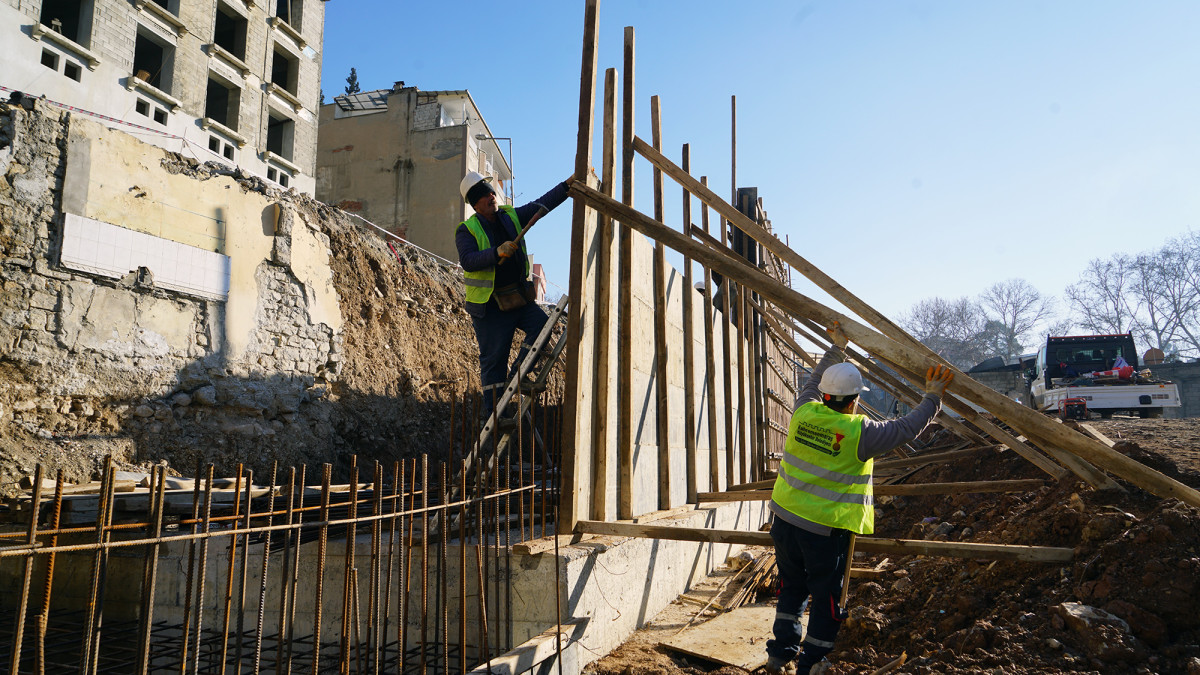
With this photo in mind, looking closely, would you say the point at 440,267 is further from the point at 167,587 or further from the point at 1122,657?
the point at 1122,657

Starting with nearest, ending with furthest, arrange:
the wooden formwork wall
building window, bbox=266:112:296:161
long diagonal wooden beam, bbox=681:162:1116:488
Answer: long diagonal wooden beam, bbox=681:162:1116:488 → the wooden formwork wall → building window, bbox=266:112:296:161

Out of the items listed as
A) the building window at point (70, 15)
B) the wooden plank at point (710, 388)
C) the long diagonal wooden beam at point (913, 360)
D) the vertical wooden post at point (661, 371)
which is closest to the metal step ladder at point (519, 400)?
the long diagonal wooden beam at point (913, 360)

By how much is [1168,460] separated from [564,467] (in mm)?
4428

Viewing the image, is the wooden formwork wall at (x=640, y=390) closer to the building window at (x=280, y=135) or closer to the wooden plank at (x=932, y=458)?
the wooden plank at (x=932, y=458)

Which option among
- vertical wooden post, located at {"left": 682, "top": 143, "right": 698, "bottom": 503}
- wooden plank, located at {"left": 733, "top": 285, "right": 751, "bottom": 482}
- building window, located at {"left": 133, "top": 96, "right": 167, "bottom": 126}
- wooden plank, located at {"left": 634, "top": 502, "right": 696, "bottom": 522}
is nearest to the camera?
wooden plank, located at {"left": 634, "top": 502, "right": 696, "bottom": 522}

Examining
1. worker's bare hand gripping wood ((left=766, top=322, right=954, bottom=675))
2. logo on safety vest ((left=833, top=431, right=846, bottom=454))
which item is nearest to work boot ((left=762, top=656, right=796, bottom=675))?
worker's bare hand gripping wood ((left=766, top=322, right=954, bottom=675))

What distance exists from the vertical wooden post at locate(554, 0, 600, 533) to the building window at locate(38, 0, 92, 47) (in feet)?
46.5

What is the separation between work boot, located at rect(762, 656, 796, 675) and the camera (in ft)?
13.3

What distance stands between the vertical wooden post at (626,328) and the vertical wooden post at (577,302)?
0.68m

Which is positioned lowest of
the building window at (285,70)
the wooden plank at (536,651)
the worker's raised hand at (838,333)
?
the wooden plank at (536,651)

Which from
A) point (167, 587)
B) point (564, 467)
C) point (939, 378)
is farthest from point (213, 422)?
point (939, 378)

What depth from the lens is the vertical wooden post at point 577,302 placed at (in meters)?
4.75

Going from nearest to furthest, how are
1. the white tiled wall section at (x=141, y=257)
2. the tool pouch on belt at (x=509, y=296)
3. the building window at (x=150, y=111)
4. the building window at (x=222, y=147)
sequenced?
the tool pouch on belt at (x=509, y=296)
the white tiled wall section at (x=141, y=257)
the building window at (x=150, y=111)
the building window at (x=222, y=147)

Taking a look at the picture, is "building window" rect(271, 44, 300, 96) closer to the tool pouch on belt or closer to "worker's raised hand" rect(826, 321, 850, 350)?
the tool pouch on belt
